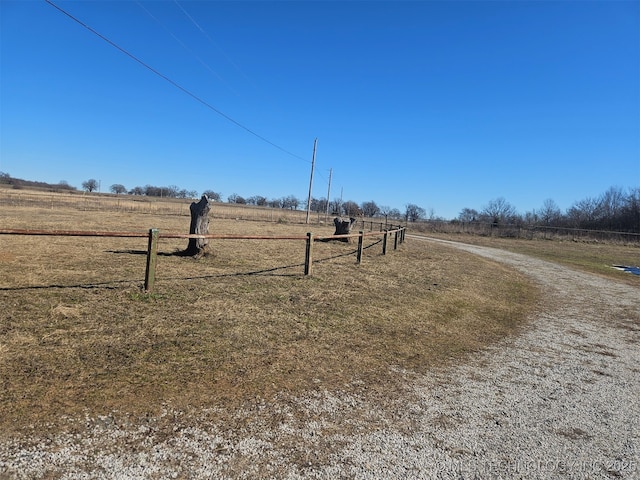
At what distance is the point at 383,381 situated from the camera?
3.68 meters

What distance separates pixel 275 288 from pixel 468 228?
39.6 m

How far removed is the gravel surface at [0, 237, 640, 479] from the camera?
2.28 m

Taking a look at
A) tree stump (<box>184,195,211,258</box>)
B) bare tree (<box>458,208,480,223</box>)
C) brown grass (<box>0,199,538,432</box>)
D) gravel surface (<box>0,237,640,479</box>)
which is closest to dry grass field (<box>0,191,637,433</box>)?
brown grass (<box>0,199,538,432</box>)

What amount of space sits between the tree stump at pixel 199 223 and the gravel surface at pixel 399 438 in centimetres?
697

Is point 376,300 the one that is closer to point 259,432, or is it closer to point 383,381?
point 383,381

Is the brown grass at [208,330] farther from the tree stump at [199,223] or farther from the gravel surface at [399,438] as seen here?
the tree stump at [199,223]

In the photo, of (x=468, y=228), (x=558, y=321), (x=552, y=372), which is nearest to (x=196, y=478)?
(x=552, y=372)

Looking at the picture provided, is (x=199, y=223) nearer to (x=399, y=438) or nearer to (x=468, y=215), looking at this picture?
(x=399, y=438)

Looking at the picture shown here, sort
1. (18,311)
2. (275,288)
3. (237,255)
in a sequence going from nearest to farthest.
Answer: (18,311) → (275,288) → (237,255)

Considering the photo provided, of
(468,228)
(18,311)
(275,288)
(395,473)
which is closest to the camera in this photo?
(395,473)

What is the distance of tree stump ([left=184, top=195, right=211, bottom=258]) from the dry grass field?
1.27 feet

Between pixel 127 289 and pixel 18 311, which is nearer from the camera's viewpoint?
pixel 18 311

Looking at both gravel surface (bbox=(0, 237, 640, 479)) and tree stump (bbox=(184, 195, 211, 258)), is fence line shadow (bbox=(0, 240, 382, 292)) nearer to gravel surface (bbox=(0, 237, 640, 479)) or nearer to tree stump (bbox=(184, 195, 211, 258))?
tree stump (bbox=(184, 195, 211, 258))

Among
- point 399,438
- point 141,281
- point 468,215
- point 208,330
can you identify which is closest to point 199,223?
point 141,281
